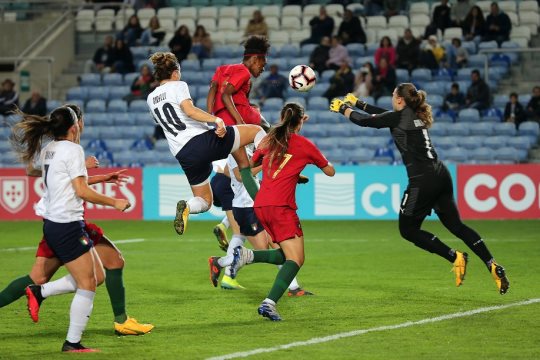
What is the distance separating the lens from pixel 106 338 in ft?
28.8

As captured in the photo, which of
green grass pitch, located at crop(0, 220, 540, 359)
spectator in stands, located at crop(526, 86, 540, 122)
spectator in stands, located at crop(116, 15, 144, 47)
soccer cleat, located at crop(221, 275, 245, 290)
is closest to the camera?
green grass pitch, located at crop(0, 220, 540, 359)

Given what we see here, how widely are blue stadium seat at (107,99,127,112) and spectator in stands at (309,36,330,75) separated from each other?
4.48 metres

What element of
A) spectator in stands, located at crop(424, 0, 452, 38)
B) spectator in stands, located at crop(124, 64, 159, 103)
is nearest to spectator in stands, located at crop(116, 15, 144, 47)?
spectator in stands, located at crop(124, 64, 159, 103)

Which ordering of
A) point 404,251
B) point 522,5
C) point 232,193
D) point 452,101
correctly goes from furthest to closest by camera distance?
1. point 522,5
2. point 452,101
3. point 404,251
4. point 232,193

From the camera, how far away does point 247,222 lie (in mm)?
11844

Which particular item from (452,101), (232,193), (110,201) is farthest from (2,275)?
(452,101)

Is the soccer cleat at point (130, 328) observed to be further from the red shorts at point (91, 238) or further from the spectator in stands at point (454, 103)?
the spectator in stands at point (454, 103)

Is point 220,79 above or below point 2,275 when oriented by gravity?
above

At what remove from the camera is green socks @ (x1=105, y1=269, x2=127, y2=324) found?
347 inches

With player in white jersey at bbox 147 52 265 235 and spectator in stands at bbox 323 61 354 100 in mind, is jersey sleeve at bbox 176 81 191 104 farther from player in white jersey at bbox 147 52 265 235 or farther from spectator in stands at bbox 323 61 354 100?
spectator in stands at bbox 323 61 354 100

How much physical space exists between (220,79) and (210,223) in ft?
34.2

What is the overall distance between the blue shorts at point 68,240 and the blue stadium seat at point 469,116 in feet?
54.5

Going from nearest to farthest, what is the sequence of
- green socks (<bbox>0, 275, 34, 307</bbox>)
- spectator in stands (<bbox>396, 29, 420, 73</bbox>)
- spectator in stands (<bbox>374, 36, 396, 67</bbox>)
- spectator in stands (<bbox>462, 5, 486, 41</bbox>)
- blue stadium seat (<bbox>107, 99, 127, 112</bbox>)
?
green socks (<bbox>0, 275, 34, 307</bbox>), spectator in stands (<bbox>374, 36, 396, 67</bbox>), spectator in stands (<bbox>396, 29, 420, 73</bbox>), spectator in stands (<bbox>462, 5, 486, 41</bbox>), blue stadium seat (<bbox>107, 99, 127, 112</bbox>)

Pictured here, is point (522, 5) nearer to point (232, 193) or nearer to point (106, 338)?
point (232, 193)
